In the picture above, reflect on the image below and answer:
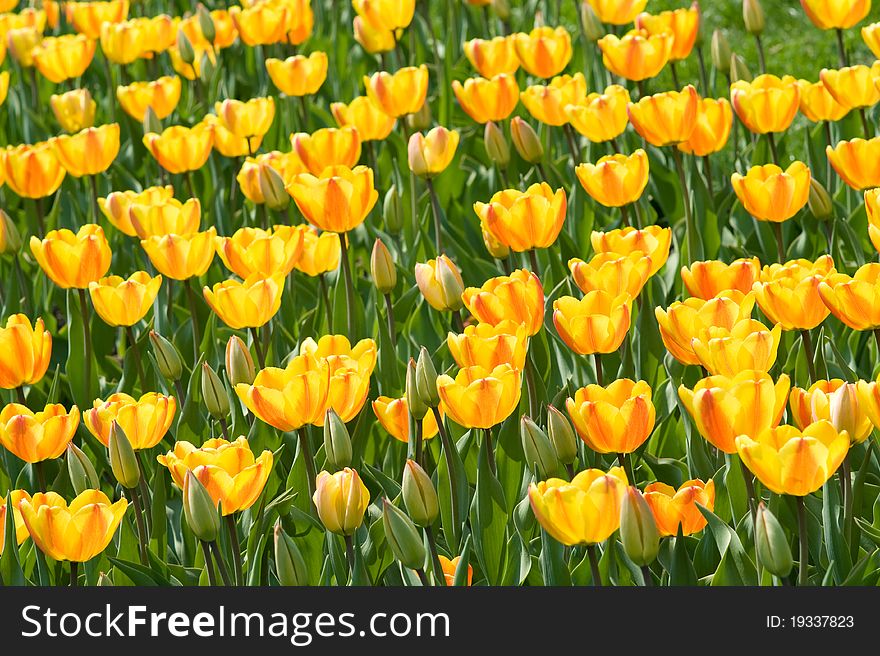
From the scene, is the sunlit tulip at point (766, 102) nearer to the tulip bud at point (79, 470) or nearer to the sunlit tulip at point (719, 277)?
the sunlit tulip at point (719, 277)

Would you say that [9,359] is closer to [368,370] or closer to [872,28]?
[368,370]

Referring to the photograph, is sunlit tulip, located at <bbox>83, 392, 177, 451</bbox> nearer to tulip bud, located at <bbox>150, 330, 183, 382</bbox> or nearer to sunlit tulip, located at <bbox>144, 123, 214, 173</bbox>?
tulip bud, located at <bbox>150, 330, 183, 382</bbox>

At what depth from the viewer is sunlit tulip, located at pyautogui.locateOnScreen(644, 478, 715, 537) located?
1.98 metres

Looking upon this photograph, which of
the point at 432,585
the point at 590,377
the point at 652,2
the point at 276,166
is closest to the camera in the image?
the point at 432,585

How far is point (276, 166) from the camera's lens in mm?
3305

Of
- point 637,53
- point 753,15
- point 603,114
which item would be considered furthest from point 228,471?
point 753,15

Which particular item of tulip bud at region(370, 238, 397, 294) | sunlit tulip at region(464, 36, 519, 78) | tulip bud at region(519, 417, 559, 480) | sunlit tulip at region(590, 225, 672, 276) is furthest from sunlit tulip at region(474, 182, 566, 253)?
sunlit tulip at region(464, 36, 519, 78)

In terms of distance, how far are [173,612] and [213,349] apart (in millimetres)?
1209

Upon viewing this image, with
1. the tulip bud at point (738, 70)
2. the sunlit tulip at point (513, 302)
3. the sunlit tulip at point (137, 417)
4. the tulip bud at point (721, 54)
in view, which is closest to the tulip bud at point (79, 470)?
the sunlit tulip at point (137, 417)

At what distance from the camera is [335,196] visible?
110 inches

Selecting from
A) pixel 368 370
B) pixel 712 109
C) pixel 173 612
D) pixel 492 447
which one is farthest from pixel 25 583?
pixel 712 109

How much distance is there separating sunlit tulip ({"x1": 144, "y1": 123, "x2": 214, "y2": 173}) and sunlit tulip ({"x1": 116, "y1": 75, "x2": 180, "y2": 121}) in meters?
0.56

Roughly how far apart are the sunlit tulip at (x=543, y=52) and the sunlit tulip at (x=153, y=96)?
1134 mm

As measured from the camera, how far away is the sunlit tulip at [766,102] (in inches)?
124
